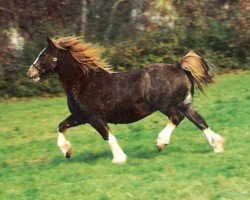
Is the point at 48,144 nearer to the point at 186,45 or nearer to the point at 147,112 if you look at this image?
the point at 147,112

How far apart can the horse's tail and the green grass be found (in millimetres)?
1218

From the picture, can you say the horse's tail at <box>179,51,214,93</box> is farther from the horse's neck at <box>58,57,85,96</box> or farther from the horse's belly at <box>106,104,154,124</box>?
the horse's neck at <box>58,57,85,96</box>

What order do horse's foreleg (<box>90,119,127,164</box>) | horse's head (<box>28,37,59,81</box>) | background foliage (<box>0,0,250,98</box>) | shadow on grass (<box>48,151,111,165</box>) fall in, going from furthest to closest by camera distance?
background foliage (<box>0,0,250,98</box>), shadow on grass (<box>48,151,111,165</box>), horse's head (<box>28,37,59,81</box>), horse's foreleg (<box>90,119,127,164</box>)

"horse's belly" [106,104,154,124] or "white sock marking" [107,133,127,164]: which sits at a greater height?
"horse's belly" [106,104,154,124]

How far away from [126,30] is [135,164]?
15.3 m

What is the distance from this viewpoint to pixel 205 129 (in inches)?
408

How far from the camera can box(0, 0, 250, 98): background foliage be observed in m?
22.9

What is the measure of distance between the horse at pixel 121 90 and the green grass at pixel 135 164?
0.49 metres

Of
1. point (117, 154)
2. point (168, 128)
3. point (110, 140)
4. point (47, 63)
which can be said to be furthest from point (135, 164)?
point (47, 63)

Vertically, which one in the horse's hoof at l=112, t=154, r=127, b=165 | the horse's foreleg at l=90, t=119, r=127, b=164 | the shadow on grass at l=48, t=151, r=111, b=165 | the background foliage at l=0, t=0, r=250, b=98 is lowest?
the background foliage at l=0, t=0, r=250, b=98

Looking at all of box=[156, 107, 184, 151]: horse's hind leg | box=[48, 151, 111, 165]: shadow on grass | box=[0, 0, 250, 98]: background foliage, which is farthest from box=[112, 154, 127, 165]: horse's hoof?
box=[0, 0, 250, 98]: background foliage

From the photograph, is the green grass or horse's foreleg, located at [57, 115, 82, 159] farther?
horse's foreleg, located at [57, 115, 82, 159]

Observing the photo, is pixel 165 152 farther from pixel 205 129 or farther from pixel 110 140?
pixel 110 140

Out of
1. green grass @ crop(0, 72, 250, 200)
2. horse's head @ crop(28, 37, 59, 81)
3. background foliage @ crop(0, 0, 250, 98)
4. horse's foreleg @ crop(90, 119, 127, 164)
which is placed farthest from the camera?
background foliage @ crop(0, 0, 250, 98)
